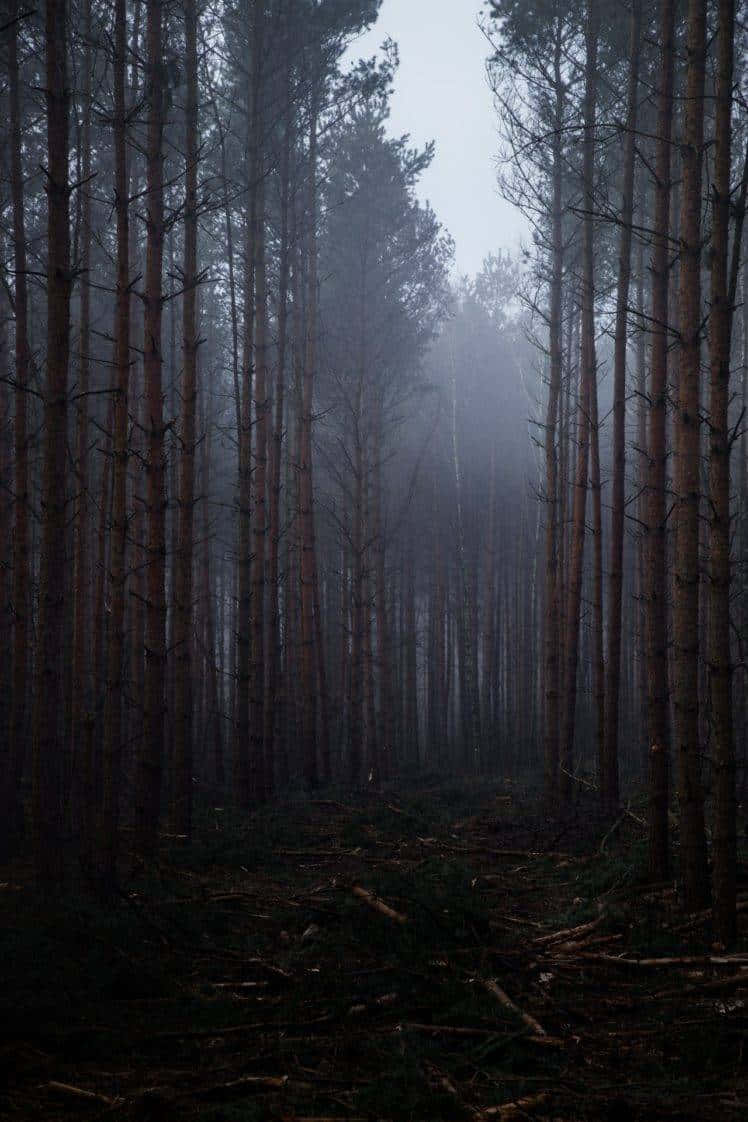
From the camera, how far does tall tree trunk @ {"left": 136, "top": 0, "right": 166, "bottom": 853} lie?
8.63 metres

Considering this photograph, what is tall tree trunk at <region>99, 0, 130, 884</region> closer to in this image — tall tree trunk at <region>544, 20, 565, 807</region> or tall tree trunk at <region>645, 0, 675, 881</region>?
tall tree trunk at <region>645, 0, 675, 881</region>

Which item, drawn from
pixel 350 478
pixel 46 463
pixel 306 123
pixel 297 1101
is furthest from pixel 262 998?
pixel 350 478

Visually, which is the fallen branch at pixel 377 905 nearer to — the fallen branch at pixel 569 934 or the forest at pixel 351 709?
the forest at pixel 351 709

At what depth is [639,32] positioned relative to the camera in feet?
34.7

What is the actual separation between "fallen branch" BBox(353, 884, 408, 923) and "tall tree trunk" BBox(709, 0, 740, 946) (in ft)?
6.46

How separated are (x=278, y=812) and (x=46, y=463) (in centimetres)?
684

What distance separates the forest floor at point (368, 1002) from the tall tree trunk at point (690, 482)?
1.70 ft

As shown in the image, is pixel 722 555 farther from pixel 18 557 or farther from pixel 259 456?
pixel 259 456

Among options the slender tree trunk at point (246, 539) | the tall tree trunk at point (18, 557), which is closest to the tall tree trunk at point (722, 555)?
the tall tree trunk at point (18, 557)

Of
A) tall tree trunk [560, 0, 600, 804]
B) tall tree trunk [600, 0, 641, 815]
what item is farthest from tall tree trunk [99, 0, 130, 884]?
tall tree trunk [560, 0, 600, 804]

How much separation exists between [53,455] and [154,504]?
184 cm

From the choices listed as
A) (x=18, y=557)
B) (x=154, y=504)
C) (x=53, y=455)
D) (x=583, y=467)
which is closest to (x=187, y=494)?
(x=154, y=504)

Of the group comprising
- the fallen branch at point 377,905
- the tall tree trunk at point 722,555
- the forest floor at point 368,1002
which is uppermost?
the tall tree trunk at point 722,555

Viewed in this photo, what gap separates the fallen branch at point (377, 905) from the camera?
19.9ft
